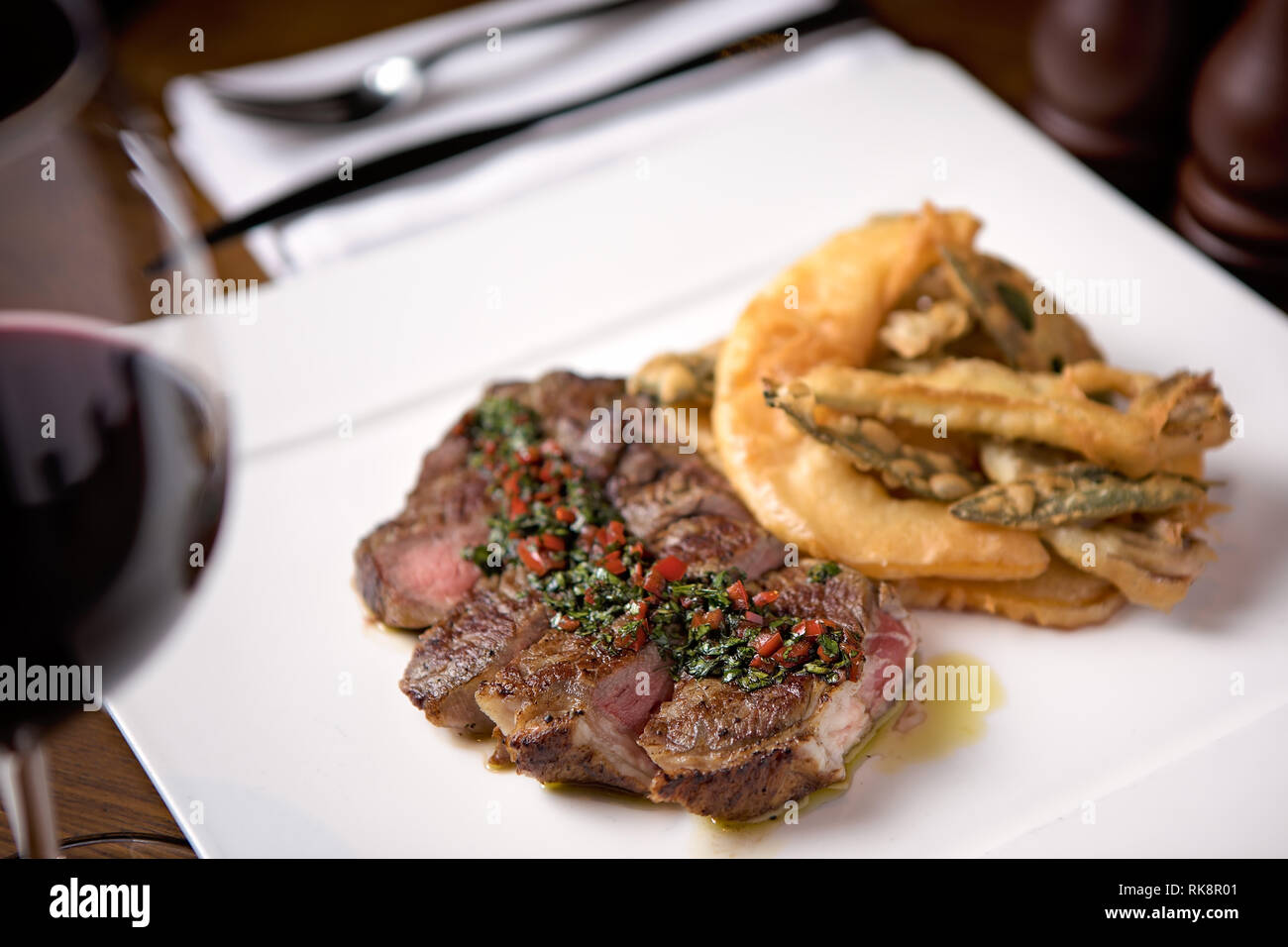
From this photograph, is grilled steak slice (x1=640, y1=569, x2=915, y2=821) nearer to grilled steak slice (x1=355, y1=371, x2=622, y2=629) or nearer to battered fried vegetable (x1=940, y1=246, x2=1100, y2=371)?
grilled steak slice (x1=355, y1=371, x2=622, y2=629)

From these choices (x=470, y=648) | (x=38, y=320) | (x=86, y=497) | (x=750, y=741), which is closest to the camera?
(x=86, y=497)

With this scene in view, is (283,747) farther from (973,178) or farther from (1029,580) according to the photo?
(973,178)

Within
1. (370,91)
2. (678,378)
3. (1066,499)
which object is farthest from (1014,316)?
(370,91)

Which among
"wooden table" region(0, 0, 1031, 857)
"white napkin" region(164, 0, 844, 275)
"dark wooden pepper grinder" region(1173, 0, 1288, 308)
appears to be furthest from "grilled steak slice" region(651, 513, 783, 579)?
"wooden table" region(0, 0, 1031, 857)

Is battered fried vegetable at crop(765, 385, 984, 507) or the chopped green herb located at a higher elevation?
battered fried vegetable at crop(765, 385, 984, 507)

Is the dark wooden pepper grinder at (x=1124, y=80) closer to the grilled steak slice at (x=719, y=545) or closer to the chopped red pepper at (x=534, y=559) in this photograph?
the grilled steak slice at (x=719, y=545)

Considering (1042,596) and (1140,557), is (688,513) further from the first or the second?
(1140,557)

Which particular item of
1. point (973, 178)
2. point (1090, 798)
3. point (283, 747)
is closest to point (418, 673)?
point (283, 747)
